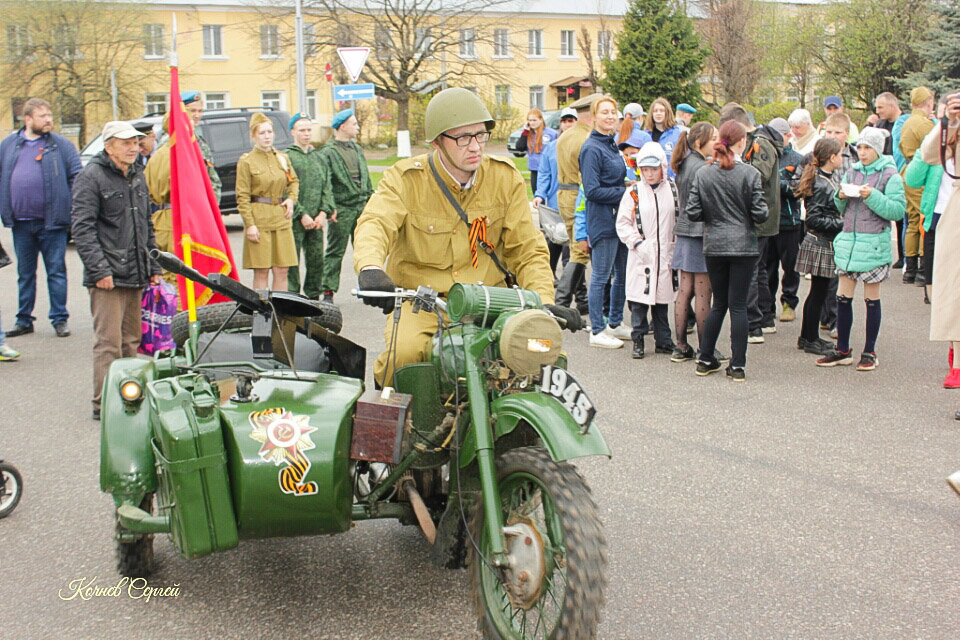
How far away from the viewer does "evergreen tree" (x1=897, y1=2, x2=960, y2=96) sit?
78.7 feet

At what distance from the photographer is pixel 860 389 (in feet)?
24.5

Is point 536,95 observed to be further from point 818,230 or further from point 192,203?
point 192,203

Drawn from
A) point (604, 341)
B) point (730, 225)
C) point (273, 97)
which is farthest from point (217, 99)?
point (730, 225)

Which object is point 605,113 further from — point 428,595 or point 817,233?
point 428,595

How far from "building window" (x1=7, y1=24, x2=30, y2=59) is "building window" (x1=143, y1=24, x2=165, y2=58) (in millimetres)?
5082

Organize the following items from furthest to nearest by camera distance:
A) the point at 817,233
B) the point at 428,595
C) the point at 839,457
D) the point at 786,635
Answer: the point at 817,233, the point at 839,457, the point at 428,595, the point at 786,635

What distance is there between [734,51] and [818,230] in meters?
35.4

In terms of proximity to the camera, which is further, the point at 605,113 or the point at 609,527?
the point at 605,113

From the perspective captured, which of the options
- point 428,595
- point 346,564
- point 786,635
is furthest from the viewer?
point 346,564

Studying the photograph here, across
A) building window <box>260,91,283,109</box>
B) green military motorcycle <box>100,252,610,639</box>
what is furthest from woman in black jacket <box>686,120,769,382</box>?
building window <box>260,91,283,109</box>

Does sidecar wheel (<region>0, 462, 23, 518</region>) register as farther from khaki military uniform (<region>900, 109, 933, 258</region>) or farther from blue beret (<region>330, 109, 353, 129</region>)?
khaki military uniform (<region>900, 109, 933, 258</region>)

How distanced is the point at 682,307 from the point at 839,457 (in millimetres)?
2785

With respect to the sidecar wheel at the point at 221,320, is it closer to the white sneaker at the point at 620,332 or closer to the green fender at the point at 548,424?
the green fender at the point at 548,424

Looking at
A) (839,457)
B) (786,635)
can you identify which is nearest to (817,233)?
(839,457)
